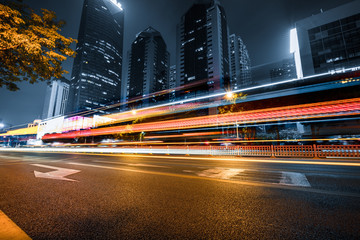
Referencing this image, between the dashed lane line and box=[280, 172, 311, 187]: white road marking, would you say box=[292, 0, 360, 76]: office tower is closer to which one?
box=[280, 172, 311, 187]: white road marking

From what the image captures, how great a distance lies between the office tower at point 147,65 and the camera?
143m

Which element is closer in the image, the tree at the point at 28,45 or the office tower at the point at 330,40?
the tree at the point at 28,45

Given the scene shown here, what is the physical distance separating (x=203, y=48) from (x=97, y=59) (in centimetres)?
11122

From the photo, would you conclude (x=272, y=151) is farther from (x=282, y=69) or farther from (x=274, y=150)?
(x=282, y=69)

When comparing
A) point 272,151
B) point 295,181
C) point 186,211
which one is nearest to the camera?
point 186,211

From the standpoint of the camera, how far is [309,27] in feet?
141

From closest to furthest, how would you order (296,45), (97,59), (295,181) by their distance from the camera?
(295,181) → (296,45) → (97,59)

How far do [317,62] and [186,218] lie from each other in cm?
5434

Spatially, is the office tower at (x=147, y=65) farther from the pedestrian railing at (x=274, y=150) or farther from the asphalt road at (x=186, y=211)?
the asphalt road at (x=186, y=211)

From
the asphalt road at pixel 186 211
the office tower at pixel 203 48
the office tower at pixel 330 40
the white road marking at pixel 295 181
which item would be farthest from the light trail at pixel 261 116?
the office tower at pixel 203 48

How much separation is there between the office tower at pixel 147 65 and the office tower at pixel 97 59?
25.1m

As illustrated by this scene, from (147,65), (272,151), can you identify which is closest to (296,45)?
(272,151)

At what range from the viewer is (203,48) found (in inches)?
4038

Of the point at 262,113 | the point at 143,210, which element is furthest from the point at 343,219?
the point at 262,113
